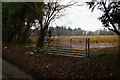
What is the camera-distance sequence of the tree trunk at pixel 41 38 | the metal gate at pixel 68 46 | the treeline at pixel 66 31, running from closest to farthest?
the metal gate at pixel 68 46, the treeline at pixel 66 31, the tree trunk at pixel 41 38

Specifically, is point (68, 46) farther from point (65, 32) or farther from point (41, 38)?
point (41, 38)

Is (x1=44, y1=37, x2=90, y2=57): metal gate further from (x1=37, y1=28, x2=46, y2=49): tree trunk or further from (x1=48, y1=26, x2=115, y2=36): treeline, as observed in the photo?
A: (x1=37, y1=28, x2=46, y2=49): tree trunk

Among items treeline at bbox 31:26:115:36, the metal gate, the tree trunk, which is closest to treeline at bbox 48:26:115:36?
treeline at bbox 31:26:115:36

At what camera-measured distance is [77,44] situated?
6469mm

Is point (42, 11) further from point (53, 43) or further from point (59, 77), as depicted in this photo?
point (59, 77)

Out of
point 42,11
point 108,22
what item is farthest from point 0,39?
point 108,22

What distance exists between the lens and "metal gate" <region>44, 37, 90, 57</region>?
5.99 meters

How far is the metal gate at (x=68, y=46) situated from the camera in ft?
19.6

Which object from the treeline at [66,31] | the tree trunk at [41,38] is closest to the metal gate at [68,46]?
the treeline at [66,31]

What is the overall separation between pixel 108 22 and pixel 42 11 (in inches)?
222

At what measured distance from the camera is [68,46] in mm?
6656

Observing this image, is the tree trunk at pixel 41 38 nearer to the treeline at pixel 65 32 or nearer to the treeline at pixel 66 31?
the treeline at pixel 65 32

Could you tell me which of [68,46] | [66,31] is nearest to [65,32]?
[66,31]

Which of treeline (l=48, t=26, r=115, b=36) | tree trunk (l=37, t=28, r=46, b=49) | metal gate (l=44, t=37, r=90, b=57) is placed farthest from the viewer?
tree trunk (l=37, t=28, r=46, b=49)
